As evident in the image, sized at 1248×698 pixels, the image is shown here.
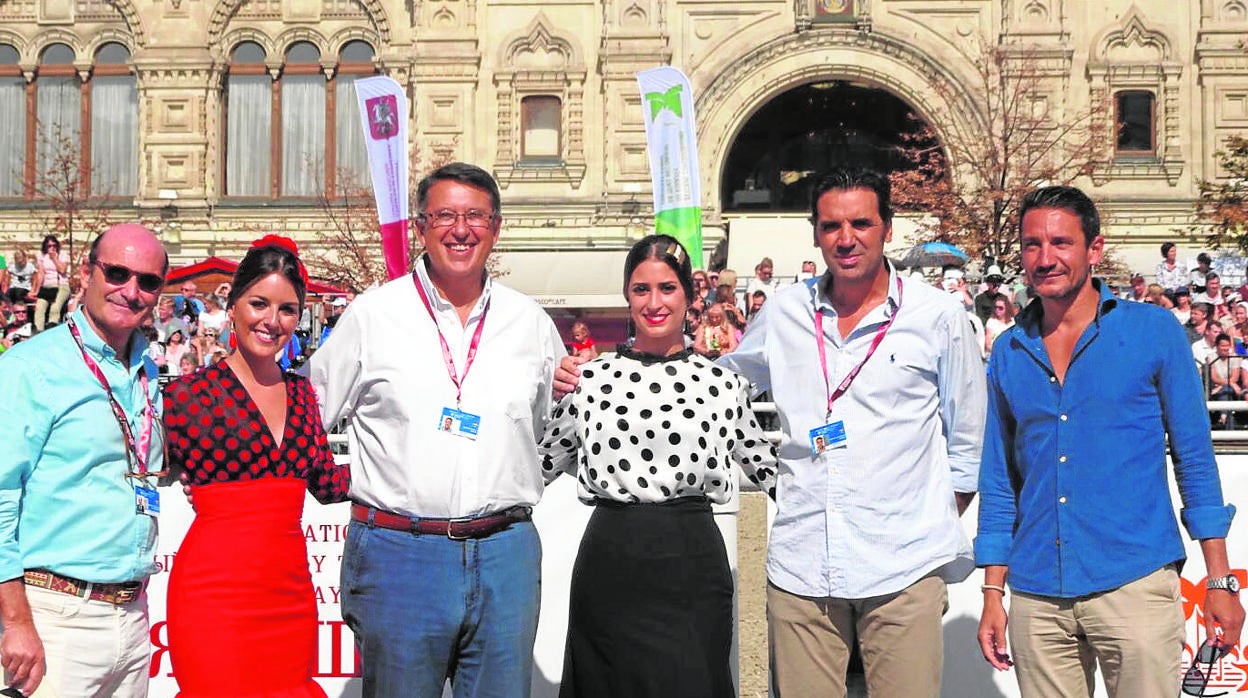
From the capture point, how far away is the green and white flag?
15648mm

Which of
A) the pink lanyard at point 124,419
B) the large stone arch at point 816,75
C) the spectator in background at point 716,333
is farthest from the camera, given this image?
the large stone arch at point 816,75

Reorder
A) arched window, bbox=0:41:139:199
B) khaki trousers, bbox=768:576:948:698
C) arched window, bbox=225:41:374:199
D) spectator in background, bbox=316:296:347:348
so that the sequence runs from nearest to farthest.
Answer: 1. khaki trousers, bbox=768:576:948:698
2. spectator in background, bbox=316:296:347:348
3. arched window, bbox=225:41:374:199
4. arched window, bbox=0:41:139:199

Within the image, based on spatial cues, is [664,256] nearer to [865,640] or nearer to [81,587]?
[865,640]

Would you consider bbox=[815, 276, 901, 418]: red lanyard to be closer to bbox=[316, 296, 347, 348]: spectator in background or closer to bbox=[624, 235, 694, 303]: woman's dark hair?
bbox=[624, 235, 694, 303]: woman's dark hair

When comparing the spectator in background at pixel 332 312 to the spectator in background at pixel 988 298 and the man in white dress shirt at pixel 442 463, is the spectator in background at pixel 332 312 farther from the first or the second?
the man in white dress shirt at pixel 442 463

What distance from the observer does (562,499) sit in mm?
6809

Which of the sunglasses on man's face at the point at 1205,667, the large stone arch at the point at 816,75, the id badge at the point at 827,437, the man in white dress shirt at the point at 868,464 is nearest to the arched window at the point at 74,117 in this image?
the large stone arch at the point at 816,75

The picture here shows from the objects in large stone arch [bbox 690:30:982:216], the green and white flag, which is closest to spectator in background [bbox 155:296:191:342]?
the green and white flag

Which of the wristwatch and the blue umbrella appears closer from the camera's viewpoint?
the wristwatch

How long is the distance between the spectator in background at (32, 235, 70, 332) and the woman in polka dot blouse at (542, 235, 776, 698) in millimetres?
14285

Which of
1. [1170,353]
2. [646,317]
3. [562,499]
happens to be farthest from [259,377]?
[1170,353]

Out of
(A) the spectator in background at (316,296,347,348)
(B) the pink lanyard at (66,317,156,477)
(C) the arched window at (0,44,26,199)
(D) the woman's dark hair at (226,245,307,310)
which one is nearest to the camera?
(B) the pink lanyard at (66,317,156,477)

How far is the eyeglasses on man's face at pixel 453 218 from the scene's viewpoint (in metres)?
4.93

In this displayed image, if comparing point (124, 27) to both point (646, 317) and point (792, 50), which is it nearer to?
point (792, 50)
